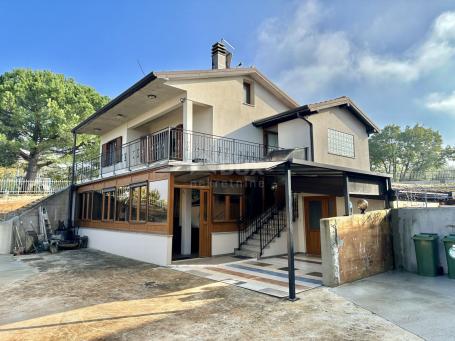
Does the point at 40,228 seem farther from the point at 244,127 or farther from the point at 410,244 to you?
the point at 410,244

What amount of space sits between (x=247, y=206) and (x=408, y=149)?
38.5 meters

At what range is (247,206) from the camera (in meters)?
12.4

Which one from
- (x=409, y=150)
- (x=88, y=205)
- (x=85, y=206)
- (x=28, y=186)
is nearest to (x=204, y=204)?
(x=88, y=205)

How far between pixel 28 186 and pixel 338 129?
854 inches

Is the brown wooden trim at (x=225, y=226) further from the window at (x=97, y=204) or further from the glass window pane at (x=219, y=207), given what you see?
the window at (x=97, y=204)

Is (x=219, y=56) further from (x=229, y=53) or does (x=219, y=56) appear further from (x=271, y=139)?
(x=271, y=139)

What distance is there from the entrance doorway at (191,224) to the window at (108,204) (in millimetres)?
3244

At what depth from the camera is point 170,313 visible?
5168 millimetres

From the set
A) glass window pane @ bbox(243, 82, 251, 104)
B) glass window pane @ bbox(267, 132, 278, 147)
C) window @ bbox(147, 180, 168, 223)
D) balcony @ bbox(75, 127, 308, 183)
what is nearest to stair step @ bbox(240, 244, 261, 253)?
window @ bbox(147, 180, 168, 223)

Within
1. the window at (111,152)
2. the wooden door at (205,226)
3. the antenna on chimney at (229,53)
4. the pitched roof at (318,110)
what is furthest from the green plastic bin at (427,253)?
the window at (111,152)

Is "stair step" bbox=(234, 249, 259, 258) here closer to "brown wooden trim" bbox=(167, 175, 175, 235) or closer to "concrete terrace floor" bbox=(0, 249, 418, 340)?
"brown wooden trim" bbox=(167, 175, 175, 235)

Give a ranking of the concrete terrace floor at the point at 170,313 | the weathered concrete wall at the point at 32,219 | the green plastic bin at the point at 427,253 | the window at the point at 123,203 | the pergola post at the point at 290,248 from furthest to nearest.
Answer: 1. the weathered concrete wall at the point at 32,219
2. the window at the point at 123,203
3. the green plastic bin at the point at 427,253
4. the pergola post at the point at 290,248
5. the concrete terrace floor at the point at 170,313

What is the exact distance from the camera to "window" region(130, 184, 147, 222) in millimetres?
11289

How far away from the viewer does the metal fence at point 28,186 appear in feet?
66.4
